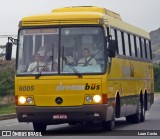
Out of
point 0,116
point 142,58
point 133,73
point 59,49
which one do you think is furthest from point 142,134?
point 0,116

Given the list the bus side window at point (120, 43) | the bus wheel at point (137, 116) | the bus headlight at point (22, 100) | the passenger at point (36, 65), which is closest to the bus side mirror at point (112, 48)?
the passenger at point (36, 65)

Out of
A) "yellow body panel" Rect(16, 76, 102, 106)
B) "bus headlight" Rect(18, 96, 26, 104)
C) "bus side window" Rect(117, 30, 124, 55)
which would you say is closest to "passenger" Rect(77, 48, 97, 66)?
"yellow body panel" Rect(16, 76, 102, 106)

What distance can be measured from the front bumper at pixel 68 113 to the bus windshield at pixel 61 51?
94 cm

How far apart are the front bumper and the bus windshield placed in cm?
94

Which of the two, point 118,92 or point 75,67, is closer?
point 75,67

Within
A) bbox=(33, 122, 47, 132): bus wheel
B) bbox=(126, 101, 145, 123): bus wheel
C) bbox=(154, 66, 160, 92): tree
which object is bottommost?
bbox=(33, 122, 47, 132): bus wheel

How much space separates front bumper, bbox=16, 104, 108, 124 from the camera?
19.4 meters

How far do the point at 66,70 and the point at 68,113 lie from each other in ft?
3.72

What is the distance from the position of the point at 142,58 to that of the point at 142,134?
23.8 ft

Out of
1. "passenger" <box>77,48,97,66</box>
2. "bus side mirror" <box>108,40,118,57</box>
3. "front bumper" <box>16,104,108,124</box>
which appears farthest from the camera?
"bus side mirror" <box>108,40,118,57</box>

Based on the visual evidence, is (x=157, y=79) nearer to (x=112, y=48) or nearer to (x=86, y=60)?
(x=112, y=48)

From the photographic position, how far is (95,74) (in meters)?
19.5

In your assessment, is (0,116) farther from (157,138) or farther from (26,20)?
(157,138)

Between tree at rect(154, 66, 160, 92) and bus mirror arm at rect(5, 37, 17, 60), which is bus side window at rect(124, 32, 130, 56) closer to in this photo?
bus mirror arm at rect(5, 37, 17, 60)
